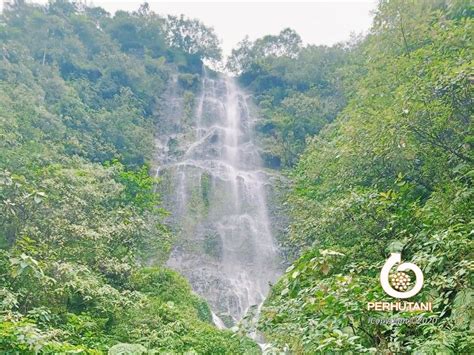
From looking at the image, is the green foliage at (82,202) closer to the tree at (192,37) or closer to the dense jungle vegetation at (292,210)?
the dense jungle vegetation at (292,210)

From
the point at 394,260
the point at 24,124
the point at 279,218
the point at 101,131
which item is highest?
the point at 101,131

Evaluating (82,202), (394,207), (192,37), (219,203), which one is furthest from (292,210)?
(192,37)

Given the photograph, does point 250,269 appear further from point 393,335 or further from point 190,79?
point 190,79

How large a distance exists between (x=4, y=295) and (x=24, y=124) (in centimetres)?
996

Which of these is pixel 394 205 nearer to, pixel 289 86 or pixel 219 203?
pixel 219 203

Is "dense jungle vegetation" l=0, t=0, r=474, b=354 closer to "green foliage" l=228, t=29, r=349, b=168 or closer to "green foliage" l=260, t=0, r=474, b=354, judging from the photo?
"green foliage" l=260, t=0, r=474, b=354

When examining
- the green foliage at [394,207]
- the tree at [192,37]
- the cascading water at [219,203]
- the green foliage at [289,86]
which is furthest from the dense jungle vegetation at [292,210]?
the tree at [192,37]

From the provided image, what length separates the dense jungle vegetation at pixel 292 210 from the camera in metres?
3.03

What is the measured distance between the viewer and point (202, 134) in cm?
2361

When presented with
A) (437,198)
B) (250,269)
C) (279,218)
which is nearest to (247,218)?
(279,218)

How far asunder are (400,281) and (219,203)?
1488cm

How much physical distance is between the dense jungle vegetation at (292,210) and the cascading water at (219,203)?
151 centimetres

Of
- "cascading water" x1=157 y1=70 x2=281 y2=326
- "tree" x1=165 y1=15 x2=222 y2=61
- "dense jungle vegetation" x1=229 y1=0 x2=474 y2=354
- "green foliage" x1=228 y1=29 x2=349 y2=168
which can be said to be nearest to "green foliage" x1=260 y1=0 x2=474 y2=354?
"dense jungle vegetation" x1=229 y1=0 x2=474 y2=354

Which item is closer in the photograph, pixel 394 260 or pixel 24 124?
pixel 394 260
